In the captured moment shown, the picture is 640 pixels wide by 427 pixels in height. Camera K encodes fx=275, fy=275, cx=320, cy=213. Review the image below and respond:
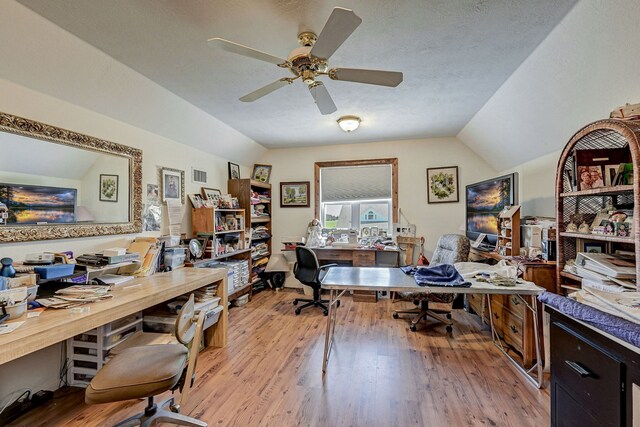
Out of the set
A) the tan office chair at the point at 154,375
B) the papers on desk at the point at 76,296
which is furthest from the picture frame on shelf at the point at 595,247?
the papers on desk at the point at 76,296

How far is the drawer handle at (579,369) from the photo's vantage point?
1.09 m

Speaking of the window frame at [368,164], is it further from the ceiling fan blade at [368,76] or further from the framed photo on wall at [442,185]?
the ceiling fan blade at [368,76]

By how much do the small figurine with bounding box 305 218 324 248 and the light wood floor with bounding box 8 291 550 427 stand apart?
5.64ft

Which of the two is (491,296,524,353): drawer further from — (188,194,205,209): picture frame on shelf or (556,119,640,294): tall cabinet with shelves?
(188,194,205,209): picture frame on shelf

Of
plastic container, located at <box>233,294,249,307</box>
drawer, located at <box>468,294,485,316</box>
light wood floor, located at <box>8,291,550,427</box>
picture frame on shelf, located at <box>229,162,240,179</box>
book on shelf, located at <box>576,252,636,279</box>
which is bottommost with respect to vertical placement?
light wood floor, located at <box>8,291,550,427</box>

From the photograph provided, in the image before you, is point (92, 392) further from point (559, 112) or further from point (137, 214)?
point (559, 112)

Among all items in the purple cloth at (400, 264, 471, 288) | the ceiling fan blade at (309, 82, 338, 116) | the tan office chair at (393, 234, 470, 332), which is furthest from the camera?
the tan office chair at (393, 234, 470, 332)

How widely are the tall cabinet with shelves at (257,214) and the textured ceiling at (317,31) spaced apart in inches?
55.7

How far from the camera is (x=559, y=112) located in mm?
2346

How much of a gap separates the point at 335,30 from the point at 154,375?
197cm

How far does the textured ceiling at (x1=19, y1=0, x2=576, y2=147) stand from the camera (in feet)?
5.21

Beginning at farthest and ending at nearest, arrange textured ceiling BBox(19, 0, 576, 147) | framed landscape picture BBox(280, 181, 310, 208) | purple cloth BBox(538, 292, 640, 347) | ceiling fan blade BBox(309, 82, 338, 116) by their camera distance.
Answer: framed landscape picture BBox(280, 181, 310, 208)
ceiling fan blade BBox(309, 82, 338, 116)
textured ceiling BBox(19, 0, 576, 147)
purple cloth BBox(538, 292, 640, 347)

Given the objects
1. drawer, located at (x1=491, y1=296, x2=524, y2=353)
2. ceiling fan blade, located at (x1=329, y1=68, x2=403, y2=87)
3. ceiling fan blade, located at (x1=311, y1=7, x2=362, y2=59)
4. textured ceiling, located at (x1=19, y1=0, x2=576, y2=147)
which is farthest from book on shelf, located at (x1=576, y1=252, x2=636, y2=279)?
ceiling fan blade, located at (x1=311, y1=7, x2=362, y2=59)

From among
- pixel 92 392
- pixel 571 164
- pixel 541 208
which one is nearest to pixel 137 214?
pixel 92 392
